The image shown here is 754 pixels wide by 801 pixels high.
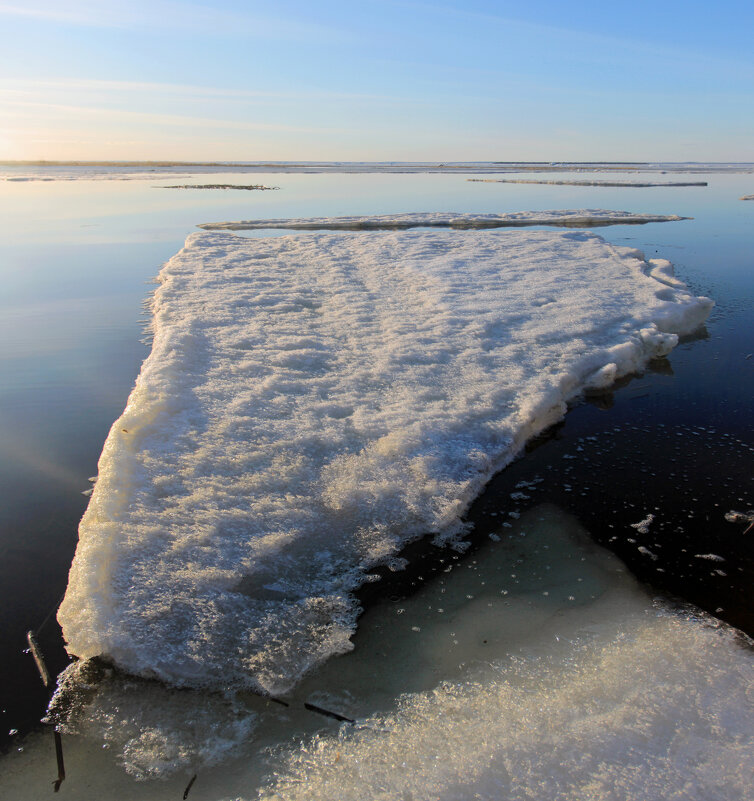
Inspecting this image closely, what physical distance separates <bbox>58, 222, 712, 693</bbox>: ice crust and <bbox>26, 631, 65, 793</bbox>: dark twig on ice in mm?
171

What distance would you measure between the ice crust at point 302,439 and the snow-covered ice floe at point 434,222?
342 inches

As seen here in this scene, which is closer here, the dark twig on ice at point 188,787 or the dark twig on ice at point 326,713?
the dark twig on ice at point 188,787

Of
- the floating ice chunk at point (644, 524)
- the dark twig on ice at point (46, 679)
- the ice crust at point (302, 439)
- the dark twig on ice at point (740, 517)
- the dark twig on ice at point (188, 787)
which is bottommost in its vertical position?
the dark twig on ice at point (46, 679)

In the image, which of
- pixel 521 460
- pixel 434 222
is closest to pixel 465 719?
pixel 521 460

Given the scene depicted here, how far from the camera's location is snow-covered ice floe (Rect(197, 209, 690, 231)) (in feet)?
60.6

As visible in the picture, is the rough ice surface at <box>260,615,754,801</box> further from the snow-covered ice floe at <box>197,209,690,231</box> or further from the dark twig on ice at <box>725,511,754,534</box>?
the snow-covered ice floe at <box>197,209,690,231</box>

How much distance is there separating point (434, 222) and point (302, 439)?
15252 mm

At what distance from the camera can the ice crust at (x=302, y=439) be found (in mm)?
3178

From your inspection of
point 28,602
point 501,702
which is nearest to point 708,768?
point 501,702

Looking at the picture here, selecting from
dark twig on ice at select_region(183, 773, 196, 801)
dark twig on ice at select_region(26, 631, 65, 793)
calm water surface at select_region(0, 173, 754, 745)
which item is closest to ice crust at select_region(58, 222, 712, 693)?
dark twig on ice at select_region(26, 631, 65, 793)

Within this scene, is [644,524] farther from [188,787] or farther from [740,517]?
[188,787]

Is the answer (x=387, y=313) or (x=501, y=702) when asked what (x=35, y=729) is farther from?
(x=387, y=313)

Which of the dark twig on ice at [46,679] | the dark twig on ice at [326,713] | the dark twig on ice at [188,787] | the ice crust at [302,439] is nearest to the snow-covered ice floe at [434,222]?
the ice crust at [302,439]

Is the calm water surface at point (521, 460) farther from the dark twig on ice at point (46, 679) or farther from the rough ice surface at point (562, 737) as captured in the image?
the rough ice surface at point (562, 737)
